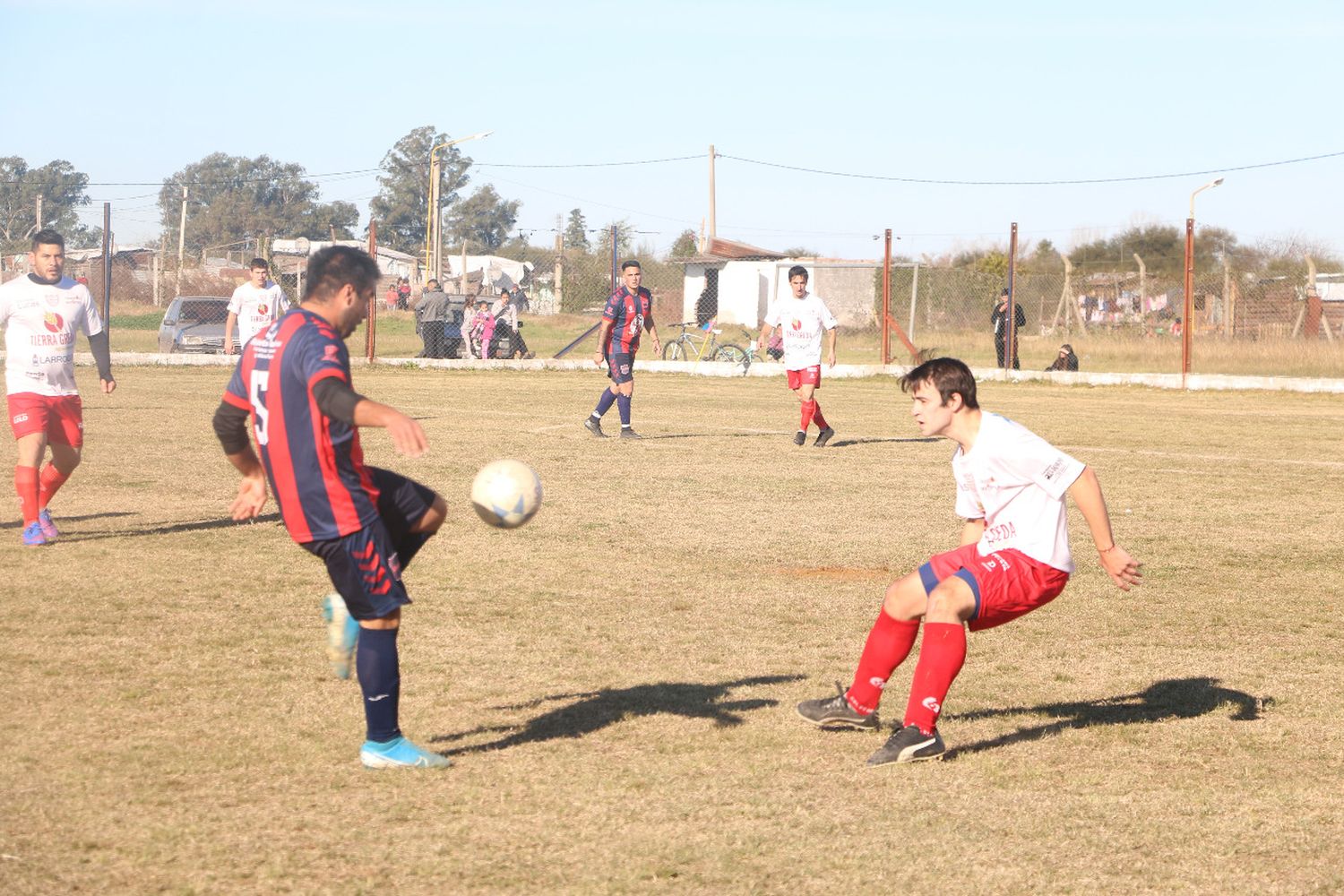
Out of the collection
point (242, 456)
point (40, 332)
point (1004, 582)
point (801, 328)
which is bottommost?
point (1004, 582)

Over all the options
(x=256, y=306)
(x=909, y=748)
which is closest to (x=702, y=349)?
(x=256, y=306)

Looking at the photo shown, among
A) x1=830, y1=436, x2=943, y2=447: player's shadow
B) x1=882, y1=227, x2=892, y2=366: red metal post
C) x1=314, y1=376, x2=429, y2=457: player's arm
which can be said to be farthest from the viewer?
x1=882, y1=227, x2=892, y2=366: red metal post

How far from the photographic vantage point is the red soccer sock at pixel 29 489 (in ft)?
30.3

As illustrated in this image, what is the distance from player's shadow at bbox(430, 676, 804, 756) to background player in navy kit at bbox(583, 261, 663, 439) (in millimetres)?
10571

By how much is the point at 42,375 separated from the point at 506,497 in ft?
17.7

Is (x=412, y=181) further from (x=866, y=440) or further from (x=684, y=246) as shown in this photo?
(x=866, y=440)

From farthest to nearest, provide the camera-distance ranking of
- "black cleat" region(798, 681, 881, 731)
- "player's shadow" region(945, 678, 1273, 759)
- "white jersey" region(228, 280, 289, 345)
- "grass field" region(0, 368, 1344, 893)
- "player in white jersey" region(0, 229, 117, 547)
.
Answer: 1. "white jersey" region(228, 280, 289, 345)
2. "player in white jersey" region(0, 229, 117, 547)
3. "player's shadow" region(945, 678, 1273, 759)
4. "black cleat" region(798, 681, 881, 731)
5. "grass field" region(0, 368, 1344, 893)

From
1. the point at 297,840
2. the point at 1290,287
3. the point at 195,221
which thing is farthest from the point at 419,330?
the point at 195,221

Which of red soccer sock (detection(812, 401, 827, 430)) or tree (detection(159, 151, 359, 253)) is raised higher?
tree (detection(159, 151, 359, 253))

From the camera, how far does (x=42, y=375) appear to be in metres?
9.48

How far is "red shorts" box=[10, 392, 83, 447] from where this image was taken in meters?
9.45

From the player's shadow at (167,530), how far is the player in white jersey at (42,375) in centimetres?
19

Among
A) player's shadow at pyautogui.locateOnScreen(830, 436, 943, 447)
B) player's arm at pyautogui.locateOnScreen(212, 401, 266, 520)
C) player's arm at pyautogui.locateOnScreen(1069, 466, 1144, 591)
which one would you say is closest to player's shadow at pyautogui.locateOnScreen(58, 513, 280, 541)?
player's arm at pyautogui.locateOnScreen(212, 401, 266, 520)

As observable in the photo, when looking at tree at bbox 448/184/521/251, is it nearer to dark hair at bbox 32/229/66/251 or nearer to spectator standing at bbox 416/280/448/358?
spectator standing at bbox 416/280/448/358
